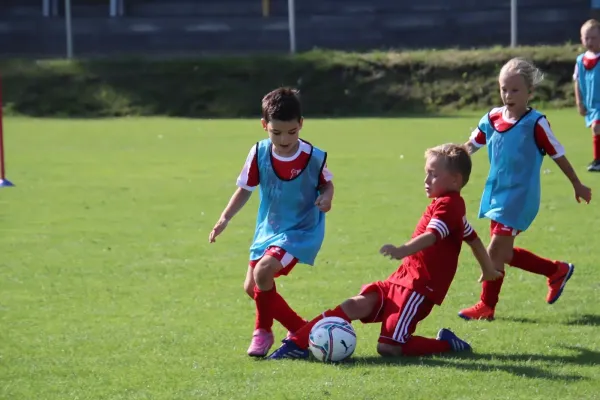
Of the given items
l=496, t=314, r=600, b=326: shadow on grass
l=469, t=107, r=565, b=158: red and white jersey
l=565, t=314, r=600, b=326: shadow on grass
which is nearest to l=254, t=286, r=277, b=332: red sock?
l=496, t=314, r=600, b=326: shadow on grass

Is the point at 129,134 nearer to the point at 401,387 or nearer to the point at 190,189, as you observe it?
the point at 190,189

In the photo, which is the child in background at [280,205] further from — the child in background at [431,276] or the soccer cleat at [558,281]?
the soccer cleat at [558,281]

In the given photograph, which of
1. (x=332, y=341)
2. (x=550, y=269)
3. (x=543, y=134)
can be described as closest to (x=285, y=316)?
(x=332, y=341)

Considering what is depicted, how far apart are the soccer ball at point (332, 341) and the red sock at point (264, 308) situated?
346 millimetres

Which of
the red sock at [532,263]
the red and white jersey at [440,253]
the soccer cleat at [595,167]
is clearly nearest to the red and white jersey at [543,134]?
the red sock at [532,263]

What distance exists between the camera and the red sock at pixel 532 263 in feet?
25.0

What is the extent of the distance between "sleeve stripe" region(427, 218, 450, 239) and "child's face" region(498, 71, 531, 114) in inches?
56.2

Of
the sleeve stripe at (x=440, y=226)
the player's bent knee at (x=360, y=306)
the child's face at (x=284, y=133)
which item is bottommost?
the player's bent knee at (x=360, y=306)

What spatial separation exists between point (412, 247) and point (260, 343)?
1030 mm

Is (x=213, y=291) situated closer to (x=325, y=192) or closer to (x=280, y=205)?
(x=280, y=205)

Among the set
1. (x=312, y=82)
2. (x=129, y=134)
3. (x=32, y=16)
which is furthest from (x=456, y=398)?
(x=32, y=16)

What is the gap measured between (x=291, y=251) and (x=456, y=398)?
4.81 feet

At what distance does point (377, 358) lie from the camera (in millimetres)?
6254

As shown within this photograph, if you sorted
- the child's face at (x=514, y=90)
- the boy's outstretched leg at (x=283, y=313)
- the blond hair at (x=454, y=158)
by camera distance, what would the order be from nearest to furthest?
the blond hair at (x=454, y=158) < the boy's outstretched leg at (x=283, y=313) < the child's face at (x=514, y=90)
